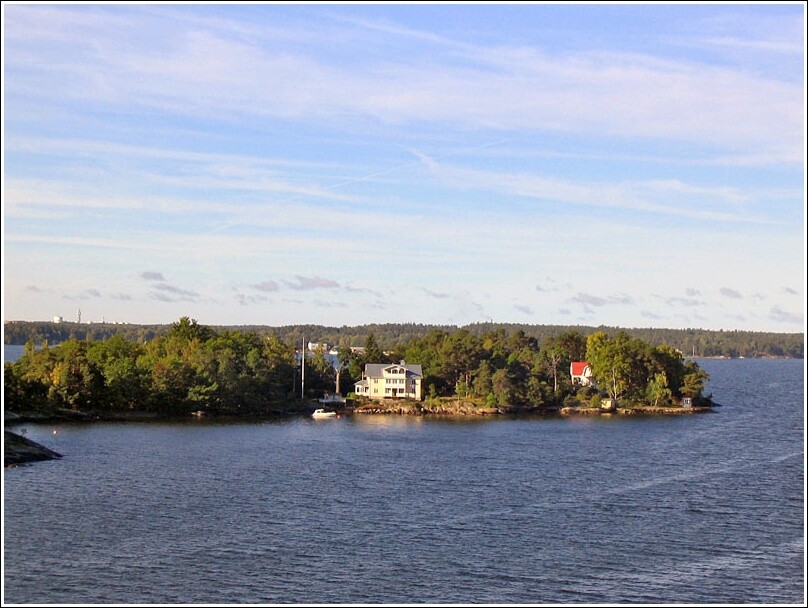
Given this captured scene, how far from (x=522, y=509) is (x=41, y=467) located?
2267 cm

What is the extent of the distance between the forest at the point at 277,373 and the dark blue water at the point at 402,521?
12.9 meters

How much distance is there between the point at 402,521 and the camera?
36312mm

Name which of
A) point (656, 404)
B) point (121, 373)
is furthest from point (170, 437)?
point (656, 404)

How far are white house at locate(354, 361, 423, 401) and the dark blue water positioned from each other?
89.0 feet

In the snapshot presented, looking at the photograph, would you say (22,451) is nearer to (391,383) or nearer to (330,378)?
(391,383)

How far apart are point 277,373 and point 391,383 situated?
10.2 metres

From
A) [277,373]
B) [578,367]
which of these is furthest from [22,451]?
[578,367]

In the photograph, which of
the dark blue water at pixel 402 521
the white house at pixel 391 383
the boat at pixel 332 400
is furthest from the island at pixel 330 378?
the dark blue water at pixel 402 521

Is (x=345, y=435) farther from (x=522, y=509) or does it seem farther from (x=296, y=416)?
(x=522, y=509)

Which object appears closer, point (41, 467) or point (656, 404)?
point (41, 467)

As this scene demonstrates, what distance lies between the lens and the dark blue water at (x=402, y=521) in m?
28.5

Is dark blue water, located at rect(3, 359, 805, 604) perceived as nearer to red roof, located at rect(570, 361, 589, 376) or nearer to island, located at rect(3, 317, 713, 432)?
island, located at rect(3, 317, 713, 432)

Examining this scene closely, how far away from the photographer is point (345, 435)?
2554 inches

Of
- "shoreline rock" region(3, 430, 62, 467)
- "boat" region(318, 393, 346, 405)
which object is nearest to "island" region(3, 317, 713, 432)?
"boat" region(318, 393, 346, 405)
